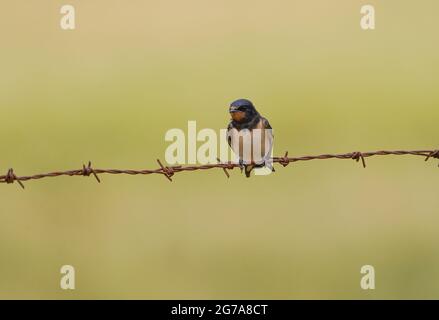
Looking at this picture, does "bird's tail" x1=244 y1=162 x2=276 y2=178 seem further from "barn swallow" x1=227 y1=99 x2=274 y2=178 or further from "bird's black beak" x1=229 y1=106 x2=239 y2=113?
"bird's black beak" x1=229 y1=106 x2=239 y2=113

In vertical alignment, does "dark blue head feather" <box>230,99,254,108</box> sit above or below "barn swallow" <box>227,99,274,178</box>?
above

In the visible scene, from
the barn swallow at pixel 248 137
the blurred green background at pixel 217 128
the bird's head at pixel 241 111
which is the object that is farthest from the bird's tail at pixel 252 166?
the blurred green background at pixel 217 128

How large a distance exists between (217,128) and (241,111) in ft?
16.0

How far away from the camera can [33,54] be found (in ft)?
54.0

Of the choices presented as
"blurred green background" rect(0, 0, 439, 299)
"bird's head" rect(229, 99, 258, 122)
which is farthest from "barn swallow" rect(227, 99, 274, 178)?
"blurred green background" rect(0, 0, 439, 299)

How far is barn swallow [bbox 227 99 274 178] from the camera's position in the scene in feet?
26.6

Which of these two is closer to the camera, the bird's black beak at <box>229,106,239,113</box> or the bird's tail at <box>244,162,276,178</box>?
the bird's tail at <box>244,162,276,178</box>

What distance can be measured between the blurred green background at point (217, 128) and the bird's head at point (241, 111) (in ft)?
6.22

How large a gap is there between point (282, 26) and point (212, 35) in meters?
1.46

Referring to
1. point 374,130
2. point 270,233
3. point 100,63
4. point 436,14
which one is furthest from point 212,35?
point 270,233

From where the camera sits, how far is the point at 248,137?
820 cm

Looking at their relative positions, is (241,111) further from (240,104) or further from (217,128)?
(217,128)

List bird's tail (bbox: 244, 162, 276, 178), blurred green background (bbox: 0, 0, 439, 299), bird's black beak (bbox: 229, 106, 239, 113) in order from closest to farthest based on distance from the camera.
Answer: bird's tail (bbox: 244, 162, 276, 178) < bird's black beak (bbox: 229, 106, 239, 113) < blurred green background (bbox: 0, 0, 439, 299)

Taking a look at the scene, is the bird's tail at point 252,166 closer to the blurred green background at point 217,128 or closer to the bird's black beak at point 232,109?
the bird's black beak at point 232,109
